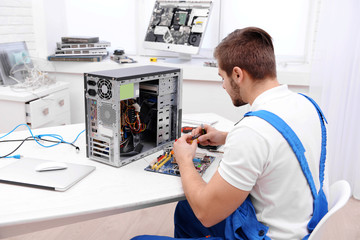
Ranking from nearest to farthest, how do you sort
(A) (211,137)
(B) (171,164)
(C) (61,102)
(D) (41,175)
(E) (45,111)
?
1. (D) (41,175)
2. (B) (171,164)
3. (A) (211,137)
4. (E) (45,111)
5. (C) (61,102)

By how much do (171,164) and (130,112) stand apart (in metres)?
0.26

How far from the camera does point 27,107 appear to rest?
2416 millimetres

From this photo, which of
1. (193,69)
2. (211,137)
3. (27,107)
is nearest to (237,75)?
(211,137)

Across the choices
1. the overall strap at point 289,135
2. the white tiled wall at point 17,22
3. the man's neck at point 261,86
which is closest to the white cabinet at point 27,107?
the white tiled wall at point 17,22

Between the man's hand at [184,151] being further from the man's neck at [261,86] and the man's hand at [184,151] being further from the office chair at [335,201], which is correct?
the office chair at [335,201]

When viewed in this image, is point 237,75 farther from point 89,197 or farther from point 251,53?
point 89,197

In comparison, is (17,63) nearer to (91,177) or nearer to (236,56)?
(91,177)

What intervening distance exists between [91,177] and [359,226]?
1817 mm

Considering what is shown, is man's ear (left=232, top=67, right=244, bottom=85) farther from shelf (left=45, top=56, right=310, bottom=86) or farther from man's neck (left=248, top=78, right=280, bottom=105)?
shelf (left=45, top=56, right=310, bottom=86)

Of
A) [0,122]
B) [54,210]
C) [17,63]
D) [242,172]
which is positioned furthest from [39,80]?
[242,172]

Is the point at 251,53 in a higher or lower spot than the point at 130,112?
higher

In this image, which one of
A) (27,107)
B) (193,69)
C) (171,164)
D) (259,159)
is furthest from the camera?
(193,69)

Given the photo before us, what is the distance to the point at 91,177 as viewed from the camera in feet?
3.88

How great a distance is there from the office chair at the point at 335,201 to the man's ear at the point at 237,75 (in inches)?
17.9
